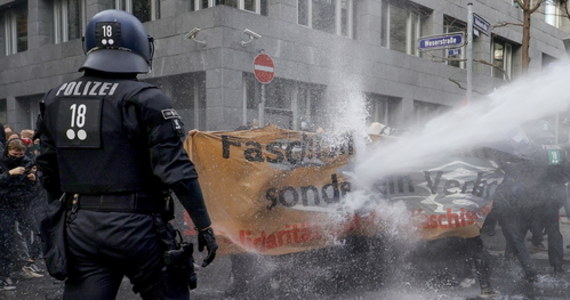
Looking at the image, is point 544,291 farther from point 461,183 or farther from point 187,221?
point 187,221

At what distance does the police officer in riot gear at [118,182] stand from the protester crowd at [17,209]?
3.69 m

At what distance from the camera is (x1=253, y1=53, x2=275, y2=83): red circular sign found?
921cm

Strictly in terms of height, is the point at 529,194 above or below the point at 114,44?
below

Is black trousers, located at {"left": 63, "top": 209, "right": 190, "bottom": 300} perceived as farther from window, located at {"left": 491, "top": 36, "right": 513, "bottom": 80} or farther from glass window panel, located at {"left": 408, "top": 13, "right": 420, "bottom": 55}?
window, located at {"left": 491, "top": 36, "right": 513, "bottom": 80}

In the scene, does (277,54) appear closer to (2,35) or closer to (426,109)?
(426,109)

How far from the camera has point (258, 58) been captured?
925 centimetres

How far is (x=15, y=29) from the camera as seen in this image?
17922mm

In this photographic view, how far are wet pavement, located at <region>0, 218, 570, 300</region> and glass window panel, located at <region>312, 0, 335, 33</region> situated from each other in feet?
27.5

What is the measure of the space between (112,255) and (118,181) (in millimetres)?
340

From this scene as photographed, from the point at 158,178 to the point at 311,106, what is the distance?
10.0 m

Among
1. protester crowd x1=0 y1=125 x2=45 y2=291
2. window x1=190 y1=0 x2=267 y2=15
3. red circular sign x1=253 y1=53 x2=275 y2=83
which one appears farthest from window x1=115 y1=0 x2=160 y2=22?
protester crowd x1=0 y1=125 x2=45 y2=291

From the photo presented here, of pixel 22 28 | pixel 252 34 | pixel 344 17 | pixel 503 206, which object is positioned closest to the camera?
pixel 503 206

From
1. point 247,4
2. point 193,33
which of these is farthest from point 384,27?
point 193,33

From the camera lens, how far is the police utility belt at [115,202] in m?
2.64
